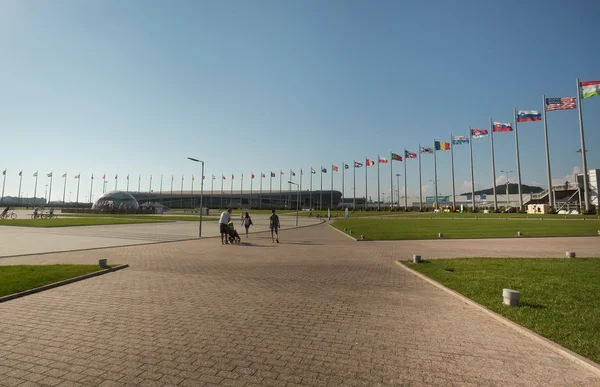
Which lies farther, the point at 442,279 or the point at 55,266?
the point at 55,266

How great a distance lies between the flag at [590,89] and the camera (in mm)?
39016

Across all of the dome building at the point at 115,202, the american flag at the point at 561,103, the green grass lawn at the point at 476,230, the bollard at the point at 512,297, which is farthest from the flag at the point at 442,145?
the dome building at the point at 115,202

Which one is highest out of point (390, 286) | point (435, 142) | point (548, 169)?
point (435, 142)

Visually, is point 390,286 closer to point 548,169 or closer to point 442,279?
point 442,279

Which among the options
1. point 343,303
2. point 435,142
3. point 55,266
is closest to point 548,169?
point 435,142

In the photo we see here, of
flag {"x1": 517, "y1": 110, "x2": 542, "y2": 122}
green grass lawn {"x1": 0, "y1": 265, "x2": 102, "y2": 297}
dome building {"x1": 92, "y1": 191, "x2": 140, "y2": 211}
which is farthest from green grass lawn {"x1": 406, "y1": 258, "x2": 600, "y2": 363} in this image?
dome building {"x1": 92, "y1": 191, "x2": 140, "y2": 211}

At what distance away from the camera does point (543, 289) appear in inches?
290

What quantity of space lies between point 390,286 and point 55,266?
10202 millimetres

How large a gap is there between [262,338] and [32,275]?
754 cm

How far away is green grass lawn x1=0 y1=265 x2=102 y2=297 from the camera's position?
24.2ft

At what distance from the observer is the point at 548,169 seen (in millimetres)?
57500

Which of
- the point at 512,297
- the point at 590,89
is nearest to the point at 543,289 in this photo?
the point at 512,297

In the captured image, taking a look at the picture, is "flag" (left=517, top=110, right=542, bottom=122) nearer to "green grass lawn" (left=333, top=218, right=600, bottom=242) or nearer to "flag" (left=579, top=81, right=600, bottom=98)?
"flag" (left=579, top=81, right=600, bottom=98)

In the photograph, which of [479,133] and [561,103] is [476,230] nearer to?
[561,103]
